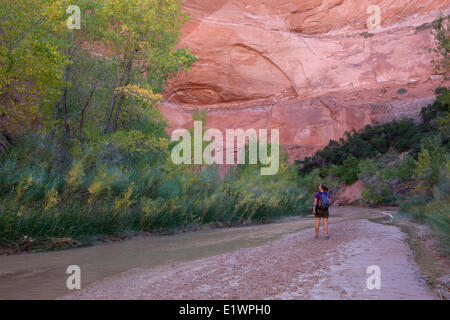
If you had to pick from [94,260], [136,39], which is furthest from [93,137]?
[94,260]

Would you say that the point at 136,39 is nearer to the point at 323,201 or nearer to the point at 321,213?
the point at 323,201

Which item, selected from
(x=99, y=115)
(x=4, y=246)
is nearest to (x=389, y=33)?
(x=99, y=115)

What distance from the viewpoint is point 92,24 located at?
1684 cm

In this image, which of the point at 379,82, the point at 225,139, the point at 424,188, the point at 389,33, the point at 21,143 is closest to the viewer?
the point at 21,143

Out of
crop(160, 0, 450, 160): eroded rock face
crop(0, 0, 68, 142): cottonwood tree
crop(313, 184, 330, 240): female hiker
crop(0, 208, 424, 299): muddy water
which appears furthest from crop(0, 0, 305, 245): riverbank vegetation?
crop(160, 0, 450, 160): eroded rock face

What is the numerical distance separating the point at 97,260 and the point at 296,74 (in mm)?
49595

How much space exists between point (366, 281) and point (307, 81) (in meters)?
50.6

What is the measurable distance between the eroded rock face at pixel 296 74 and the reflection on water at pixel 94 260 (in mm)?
37894

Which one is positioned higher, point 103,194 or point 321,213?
point 103,194

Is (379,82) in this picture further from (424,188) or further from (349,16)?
(424,188)

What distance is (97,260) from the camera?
8227 mm

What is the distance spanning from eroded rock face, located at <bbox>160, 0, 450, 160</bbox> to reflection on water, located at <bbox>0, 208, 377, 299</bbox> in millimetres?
37894

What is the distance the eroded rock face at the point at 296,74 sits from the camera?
49.6 metres

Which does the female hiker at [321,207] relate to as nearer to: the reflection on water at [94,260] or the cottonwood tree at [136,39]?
the reflection on water at [94,260]
